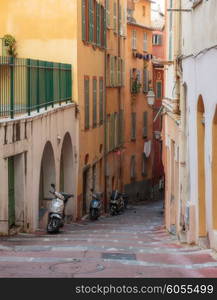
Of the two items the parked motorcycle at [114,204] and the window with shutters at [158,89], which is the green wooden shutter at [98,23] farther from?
the window with shutters at [158,89]

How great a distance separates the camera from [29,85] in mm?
20359

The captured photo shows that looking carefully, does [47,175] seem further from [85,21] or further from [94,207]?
[85,21]

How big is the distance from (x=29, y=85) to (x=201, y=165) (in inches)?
237

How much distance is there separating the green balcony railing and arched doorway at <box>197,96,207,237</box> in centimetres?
432

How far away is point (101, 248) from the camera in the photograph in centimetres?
1484

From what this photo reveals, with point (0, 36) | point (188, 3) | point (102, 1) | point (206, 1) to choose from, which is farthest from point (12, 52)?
point (206, 1)

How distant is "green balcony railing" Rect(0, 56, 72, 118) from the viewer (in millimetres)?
18328

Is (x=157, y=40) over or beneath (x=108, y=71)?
over

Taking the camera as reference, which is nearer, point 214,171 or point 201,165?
point 214,171

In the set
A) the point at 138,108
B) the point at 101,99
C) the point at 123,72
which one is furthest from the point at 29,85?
the point at 138,108

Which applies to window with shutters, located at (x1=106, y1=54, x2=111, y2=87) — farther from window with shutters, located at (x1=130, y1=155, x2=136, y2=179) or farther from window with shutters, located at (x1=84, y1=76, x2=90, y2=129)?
window with shutters, located at (x1=130, y1=155, x2=136, y2=179)

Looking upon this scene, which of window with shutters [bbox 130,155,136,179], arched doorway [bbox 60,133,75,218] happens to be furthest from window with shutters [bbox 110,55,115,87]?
window with shutters [bbox 130,155,136,179]

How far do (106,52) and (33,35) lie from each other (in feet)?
30.3

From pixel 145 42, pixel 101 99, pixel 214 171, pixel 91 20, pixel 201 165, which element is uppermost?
pixel 145 42
